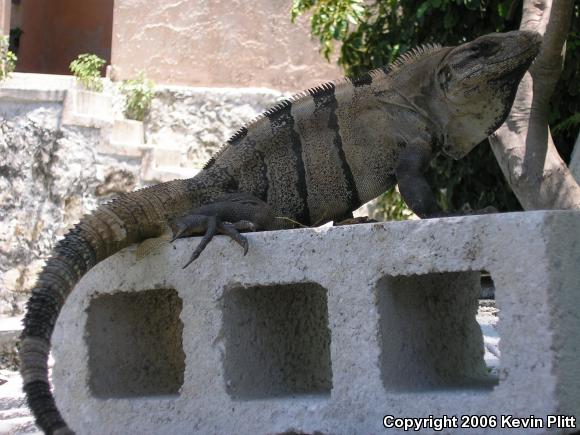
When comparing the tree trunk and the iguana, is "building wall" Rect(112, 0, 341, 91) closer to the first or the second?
the tree trunk

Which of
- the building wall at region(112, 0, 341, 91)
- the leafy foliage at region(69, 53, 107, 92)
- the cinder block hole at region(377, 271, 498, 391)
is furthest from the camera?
the building wall at region(112, 0, 341, 91)

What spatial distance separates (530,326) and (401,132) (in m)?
1.54

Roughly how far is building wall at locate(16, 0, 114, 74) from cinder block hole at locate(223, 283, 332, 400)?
1053 centimetres

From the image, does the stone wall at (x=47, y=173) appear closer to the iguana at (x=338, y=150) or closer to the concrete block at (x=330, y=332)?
the concrete block at (x=330, y=332)

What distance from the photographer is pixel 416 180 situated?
4.49m

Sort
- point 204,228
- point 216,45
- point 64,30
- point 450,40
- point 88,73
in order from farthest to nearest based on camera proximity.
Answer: point 64,30
point 216,45
point 88,73
point 450,40
point 204,228

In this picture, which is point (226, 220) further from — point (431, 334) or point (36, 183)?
point (36, 183)

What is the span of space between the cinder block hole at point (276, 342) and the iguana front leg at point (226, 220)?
271 mm

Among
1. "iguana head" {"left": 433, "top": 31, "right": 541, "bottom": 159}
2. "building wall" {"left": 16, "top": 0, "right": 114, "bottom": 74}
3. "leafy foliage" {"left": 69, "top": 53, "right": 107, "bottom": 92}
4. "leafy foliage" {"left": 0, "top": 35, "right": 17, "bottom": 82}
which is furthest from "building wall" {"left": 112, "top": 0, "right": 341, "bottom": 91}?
"iguana head" {"left": 433, "top": 31, "right": 541, "bottom": 159}

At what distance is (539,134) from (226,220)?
3.00m

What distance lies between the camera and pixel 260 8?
38.9 feet

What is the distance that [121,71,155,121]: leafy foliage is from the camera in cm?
1154

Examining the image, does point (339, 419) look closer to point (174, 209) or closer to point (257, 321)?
point (257, 321)

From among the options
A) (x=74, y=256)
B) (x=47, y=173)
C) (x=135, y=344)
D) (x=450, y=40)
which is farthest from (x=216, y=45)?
(x=74, y=256)
